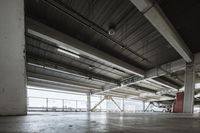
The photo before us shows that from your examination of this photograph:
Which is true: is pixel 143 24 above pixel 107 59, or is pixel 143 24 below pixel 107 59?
→ above

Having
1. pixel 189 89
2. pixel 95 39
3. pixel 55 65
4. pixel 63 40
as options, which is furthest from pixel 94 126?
pixel 55 65

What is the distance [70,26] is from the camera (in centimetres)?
555

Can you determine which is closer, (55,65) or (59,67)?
(55,65)

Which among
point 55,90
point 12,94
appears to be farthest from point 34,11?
point 55,90

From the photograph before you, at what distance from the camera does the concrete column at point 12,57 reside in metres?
2.32

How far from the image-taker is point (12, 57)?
2.57 metres

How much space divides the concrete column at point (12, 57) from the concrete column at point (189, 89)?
7.51 metres

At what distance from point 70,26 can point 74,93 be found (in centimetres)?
1325

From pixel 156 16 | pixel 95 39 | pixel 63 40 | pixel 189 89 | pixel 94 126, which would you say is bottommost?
pixel 189 89

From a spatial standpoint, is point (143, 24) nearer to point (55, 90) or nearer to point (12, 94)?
point (12, 94)

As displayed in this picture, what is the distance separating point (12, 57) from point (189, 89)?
8.01 m

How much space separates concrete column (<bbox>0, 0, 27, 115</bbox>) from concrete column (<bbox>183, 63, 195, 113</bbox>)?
751 centimetres

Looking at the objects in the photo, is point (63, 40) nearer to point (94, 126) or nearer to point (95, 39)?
point (95, 39)

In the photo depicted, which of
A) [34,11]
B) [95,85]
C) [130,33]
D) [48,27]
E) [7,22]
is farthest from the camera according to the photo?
[95,85]
